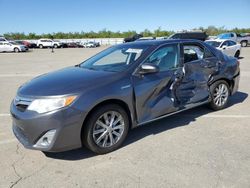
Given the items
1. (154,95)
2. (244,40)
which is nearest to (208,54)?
(154,95)

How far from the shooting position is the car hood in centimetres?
342

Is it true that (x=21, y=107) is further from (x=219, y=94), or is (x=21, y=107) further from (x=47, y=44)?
(x=47, y=44)

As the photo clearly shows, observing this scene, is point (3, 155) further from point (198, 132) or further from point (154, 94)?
point (198, 132)

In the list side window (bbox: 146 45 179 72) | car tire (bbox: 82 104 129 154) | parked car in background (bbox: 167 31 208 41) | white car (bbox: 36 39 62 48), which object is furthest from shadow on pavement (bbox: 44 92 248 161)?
white car (bbox: 36 39 62 48)

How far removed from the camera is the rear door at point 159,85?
396 cm

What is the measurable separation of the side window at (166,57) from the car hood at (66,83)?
88 centimetres

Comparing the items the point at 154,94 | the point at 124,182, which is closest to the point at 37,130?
the point at 124,182

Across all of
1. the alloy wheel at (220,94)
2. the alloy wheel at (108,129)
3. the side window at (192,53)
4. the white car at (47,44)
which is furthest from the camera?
the white car at (47,44)

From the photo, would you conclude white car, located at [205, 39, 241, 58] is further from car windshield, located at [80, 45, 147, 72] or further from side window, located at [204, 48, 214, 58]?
car windshield, located at [80, 45, 147, 72]

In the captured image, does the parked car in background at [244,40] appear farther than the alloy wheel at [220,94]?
Yes

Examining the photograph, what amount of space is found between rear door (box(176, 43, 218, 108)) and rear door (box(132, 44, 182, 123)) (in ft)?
0.61

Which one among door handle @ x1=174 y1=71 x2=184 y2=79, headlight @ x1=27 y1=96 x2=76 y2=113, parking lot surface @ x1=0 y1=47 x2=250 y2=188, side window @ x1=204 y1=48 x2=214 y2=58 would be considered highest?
side window @ x1=204 y1=48 x2=214 y2=58

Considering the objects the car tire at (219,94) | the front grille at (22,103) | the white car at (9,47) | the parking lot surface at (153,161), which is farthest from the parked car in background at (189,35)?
the front grille at (22,103)

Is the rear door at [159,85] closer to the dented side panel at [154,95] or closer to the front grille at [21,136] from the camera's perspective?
the dented side panel at [154,95]
